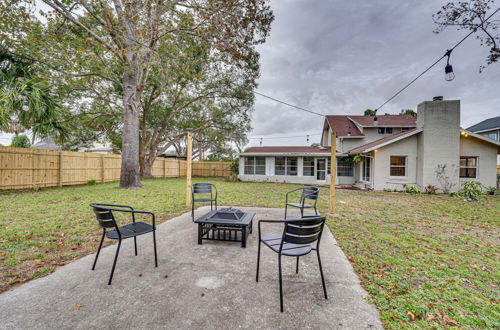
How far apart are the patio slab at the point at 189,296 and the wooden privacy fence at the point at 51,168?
30.8ft

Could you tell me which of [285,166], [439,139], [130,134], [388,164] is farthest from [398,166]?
[130,134]

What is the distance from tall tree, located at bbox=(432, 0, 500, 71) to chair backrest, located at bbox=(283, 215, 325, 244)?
12.0m

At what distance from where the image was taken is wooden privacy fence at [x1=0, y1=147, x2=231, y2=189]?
817cm

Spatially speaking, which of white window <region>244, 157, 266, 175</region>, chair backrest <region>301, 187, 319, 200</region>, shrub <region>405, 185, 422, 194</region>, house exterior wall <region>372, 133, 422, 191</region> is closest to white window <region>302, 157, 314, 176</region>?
white window <region>244, 157, 266, 175</region>

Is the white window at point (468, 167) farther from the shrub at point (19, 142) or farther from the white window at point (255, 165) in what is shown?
the shrub at point (19, 142)

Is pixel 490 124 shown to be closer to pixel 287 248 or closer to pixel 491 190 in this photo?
pixel 491 190

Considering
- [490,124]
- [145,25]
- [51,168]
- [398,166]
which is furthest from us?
[490,124]

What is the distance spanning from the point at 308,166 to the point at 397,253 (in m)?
12.9

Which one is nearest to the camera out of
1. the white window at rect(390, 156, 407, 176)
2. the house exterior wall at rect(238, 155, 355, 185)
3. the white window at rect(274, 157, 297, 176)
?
the white window at rect(390, 156, 407, 176)

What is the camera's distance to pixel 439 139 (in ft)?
35.4

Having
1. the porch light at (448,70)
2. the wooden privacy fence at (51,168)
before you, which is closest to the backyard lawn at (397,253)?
the wooden privacy fence at (51,168)

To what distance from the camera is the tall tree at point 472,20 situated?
8344mm

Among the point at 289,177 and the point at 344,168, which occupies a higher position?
the point at 344,168

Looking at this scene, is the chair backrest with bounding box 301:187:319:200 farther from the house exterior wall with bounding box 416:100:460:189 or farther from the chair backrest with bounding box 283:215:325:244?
the house exterior wall with bounding box 416:100:460:189
